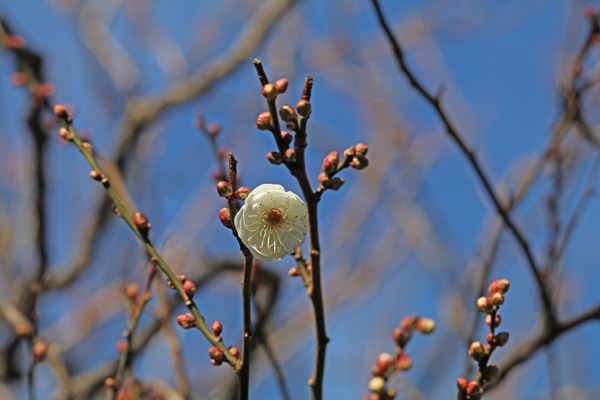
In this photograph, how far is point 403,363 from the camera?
1584 millimetres

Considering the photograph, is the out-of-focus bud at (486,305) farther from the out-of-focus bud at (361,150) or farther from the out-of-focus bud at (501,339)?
the out-of-focus bud at (361,150)

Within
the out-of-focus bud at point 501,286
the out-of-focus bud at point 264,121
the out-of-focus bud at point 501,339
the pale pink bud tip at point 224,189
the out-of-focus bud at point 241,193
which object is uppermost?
the out-of-focus bud at point 264,121

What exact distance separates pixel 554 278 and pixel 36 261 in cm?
382

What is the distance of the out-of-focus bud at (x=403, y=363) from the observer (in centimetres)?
157

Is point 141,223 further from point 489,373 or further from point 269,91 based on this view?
point 489,373

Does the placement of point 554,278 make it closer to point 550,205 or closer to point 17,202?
point 550,205

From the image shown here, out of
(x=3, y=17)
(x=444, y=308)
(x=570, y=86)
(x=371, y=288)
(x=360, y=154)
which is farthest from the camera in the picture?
(x=371, y=288)

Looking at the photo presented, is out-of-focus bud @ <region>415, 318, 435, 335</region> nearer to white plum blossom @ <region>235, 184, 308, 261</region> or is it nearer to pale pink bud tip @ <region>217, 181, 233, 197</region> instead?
white plum blossom @ <region>235, 184, 308, 261</region>

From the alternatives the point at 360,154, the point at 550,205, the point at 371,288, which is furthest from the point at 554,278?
the point at 371,288

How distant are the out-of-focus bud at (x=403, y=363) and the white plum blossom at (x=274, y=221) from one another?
57 centimetres

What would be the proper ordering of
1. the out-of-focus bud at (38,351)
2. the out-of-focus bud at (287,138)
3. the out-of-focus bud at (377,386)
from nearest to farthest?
1. the out-of-focus bud at (287,138)
2. the out-of-focus bud at (377,386)
3. the out-of-focus bud at (38,351)

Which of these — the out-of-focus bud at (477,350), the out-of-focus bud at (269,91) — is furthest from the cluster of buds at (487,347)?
the out-of-focus bud at (269,91)

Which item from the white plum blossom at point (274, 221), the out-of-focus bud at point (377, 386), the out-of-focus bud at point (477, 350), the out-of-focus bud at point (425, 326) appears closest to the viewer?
the out-of-focus bud at point (477, 350)

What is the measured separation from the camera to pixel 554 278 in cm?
232
